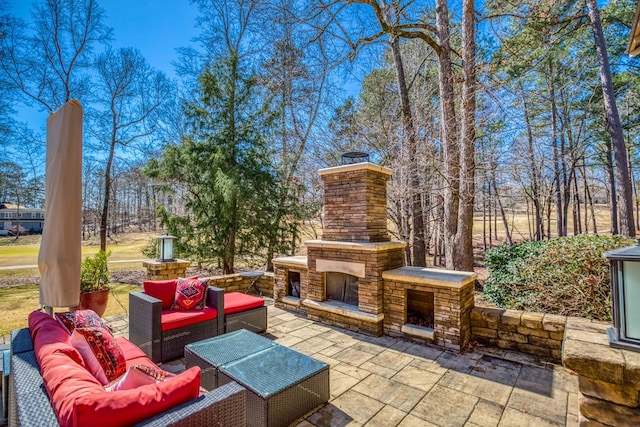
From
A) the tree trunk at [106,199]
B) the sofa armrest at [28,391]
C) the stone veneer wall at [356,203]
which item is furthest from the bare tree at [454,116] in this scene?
the tree trunk at [106,199]

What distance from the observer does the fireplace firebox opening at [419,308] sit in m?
4.46

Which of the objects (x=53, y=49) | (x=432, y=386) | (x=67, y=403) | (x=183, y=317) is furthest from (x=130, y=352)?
(x=53, y=49)

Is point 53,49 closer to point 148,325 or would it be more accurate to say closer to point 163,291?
point 163,291

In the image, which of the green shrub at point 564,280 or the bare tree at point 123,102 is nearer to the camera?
the green shrub at point 564,280

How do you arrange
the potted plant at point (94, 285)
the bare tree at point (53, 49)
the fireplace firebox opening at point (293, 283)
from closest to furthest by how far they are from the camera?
1. the potted plant at point (94, 285)
2. the fireplace firebox opening at point (293, 283)
3. the bare tree at point (53, 49)

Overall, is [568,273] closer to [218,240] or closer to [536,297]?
[536,297]

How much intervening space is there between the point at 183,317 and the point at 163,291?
0.57 m

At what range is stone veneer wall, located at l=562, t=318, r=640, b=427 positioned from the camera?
6.23ft

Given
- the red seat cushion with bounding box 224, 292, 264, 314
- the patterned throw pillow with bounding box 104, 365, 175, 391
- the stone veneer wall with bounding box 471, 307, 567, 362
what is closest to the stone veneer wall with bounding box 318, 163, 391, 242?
the red seat cushion with bounding box 224, 292, 264, 314

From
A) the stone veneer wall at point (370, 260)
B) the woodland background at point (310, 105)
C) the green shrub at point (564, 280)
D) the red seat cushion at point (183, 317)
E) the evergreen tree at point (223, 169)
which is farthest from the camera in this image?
the evergreen tree at point (223, 169)

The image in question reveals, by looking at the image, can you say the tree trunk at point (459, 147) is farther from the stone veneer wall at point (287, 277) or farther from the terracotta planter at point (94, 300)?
the terracotta planter at point (94, 300)

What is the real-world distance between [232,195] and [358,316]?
16.2ft

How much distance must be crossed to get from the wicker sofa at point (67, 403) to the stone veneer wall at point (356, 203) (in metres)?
3.32

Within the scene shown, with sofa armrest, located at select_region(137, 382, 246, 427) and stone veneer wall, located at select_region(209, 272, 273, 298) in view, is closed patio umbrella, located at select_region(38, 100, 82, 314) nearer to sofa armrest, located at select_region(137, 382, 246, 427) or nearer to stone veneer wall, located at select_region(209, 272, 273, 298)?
sofa armrest, located at select_region(137, 382, 246, 427)
